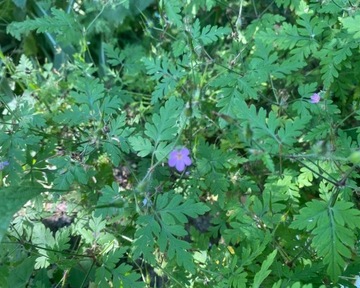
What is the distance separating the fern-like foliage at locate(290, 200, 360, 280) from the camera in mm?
1313

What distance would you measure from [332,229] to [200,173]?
0.52 meters

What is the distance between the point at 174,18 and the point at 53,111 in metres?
0.74

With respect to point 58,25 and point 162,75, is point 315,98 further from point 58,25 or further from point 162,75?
point 58,25

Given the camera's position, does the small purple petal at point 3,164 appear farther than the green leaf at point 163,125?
Yes

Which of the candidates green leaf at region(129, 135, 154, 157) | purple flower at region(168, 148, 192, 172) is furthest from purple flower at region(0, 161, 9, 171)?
purple flower at region(168, 148, 192, 172)

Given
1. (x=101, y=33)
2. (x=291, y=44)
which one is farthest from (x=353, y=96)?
(x=101, y=33)

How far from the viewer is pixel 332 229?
1315mm

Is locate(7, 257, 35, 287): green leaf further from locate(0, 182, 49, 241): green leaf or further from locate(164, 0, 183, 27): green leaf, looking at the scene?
locate(164, 0, 183, 27): green leaf

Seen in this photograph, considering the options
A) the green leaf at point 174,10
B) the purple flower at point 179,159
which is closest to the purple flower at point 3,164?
the purple flower at point 179,159

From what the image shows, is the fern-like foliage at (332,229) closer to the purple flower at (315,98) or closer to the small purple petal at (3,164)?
the purple flower at (315,98)

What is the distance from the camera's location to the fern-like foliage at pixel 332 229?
131 cm

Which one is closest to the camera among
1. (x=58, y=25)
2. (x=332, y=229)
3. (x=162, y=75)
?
(x=332, y=229)

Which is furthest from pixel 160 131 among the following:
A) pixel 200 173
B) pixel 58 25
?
pixel 58 25

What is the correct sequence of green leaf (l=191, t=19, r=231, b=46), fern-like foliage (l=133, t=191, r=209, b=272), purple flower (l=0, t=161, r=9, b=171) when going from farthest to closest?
green leaf (l=191, t=19, r=231, b=46)
purple flower (l=0, t=161, r=9, b=171)
fern-like foliage (l=133, t=191, r=209, b=272)
